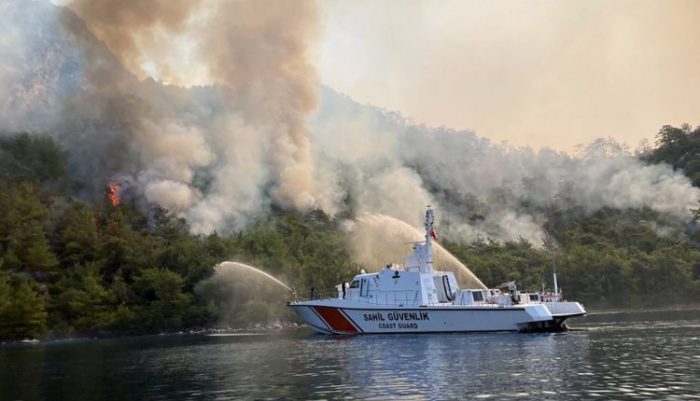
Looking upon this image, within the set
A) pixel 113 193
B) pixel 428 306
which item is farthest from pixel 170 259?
pixel 428 306

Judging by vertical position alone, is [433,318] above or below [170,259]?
below

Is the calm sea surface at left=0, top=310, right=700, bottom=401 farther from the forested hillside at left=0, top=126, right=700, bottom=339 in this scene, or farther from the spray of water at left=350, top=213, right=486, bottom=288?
the spray of water at left=350, top=213, right=486, bottom=288

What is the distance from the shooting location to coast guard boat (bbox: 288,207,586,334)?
60.1 meters

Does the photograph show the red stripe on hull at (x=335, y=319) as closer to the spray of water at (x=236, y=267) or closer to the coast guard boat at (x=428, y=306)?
the coast guard boat at (x=428, y=306)

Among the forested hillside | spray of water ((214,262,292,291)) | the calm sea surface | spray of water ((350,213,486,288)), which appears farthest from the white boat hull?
the forested hillside

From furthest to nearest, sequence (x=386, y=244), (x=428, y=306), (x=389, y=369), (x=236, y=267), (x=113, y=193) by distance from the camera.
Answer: (x=113, y=193) < (x=386, y=244) < (x=236, y=267) < (x=428, y=306) < (x=389, y=369)

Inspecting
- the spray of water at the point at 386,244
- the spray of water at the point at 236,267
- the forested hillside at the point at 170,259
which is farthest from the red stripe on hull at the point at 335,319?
the forested hillside at the point at 170,259

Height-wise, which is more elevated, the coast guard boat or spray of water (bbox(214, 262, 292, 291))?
spray of water (bbox(214, 262, 292, 291))

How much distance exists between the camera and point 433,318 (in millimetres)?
60750

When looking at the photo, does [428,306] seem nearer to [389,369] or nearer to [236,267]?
[389,369]

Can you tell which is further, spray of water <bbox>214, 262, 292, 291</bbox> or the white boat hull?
spray of water <bbox>214, 262, 292, 291</bbox>

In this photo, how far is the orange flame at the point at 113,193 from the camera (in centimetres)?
12190

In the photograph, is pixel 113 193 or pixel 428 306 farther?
pixel 113 193

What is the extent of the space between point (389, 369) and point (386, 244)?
58.3 metres
